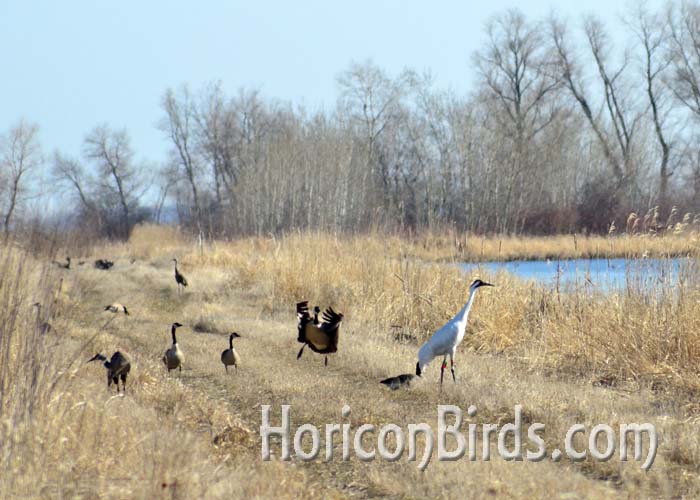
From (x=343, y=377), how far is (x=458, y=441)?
10.4 feet

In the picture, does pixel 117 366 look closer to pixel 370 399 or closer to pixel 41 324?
pixel 41 324

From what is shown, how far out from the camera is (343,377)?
30.8ft

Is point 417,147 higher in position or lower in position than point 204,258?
higher

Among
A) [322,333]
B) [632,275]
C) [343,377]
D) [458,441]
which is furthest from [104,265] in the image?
[458,441]

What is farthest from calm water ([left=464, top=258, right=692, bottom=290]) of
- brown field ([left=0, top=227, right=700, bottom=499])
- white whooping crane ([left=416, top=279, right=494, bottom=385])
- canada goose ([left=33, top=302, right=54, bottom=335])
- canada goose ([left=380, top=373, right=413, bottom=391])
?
canada goose ([left=33, top=302, right=54, bottom=335])

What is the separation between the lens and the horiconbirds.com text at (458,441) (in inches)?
236

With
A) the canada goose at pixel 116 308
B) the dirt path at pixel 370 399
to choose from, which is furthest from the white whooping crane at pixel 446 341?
the canada goose at pixel 116 308

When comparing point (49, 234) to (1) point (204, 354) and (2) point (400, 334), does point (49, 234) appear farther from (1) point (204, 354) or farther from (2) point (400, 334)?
(2) point (400, 334)

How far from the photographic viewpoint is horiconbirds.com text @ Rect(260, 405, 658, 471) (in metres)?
6.00

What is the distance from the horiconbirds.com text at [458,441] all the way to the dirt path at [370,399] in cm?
10

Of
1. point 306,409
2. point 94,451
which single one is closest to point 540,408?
point 306,409

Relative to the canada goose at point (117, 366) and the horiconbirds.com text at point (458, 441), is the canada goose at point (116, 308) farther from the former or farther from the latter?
the horiconbirds.com text at point (458, 441)

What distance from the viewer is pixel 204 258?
23609mm

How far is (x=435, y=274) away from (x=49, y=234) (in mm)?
7949
